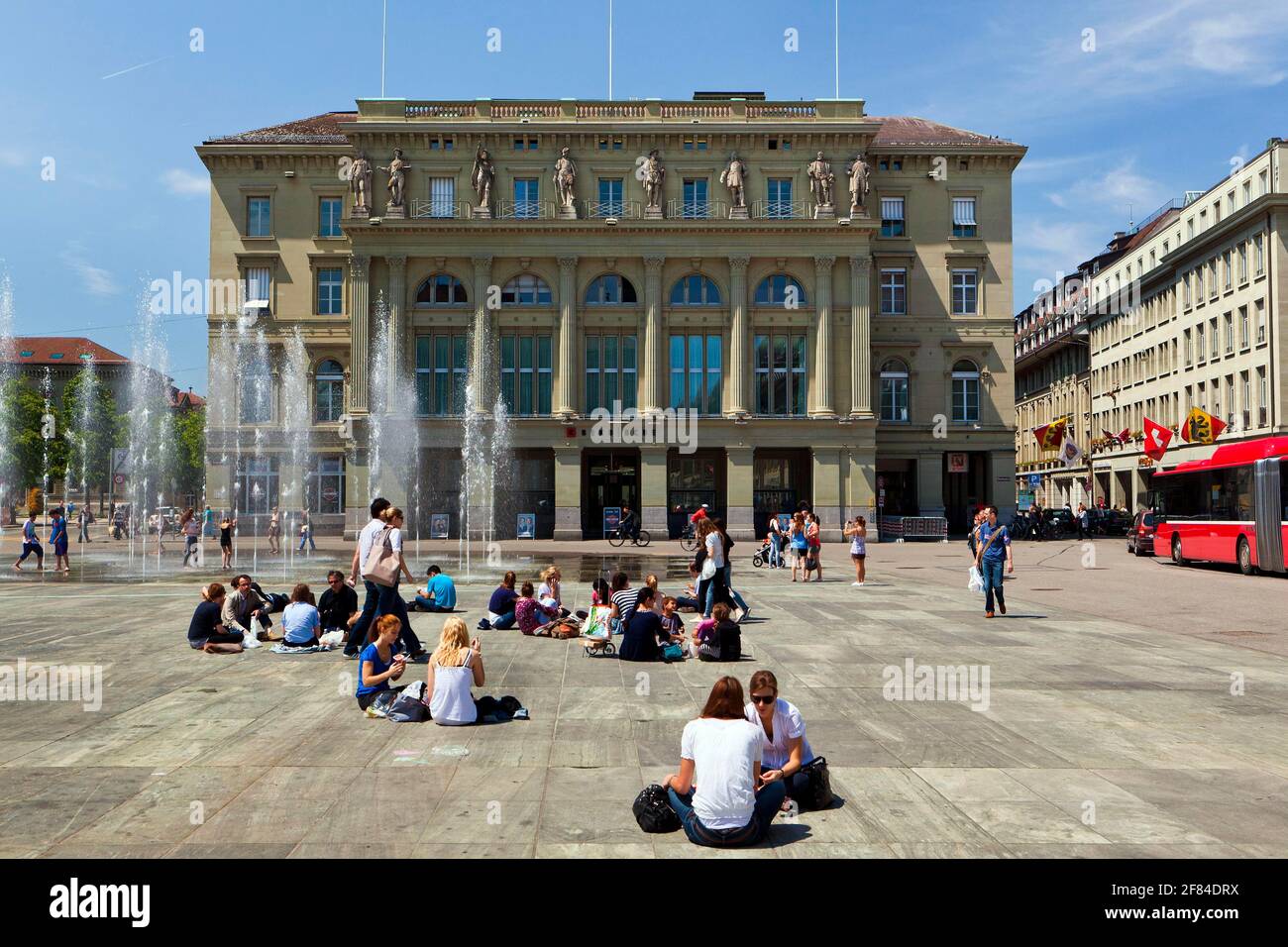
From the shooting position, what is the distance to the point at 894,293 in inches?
2191

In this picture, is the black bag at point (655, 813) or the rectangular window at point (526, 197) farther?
the rectangular window at point (526, 197)

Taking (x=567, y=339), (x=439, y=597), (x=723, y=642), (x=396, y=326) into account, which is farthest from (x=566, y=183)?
(x=723, y=642)

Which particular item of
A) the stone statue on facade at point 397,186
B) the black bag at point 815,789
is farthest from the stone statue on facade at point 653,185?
the black bag at point 815,789

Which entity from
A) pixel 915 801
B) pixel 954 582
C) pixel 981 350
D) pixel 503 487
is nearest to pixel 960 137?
pixel 981 350

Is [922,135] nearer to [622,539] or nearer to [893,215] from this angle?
[893,215]

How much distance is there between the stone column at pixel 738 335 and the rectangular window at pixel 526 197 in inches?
423

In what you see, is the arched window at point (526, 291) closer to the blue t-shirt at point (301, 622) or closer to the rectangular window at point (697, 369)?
the rectangular window at point (697, 369)

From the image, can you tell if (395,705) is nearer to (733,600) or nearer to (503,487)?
(733,600)

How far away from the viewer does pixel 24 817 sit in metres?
6.58

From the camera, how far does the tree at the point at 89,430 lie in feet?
286

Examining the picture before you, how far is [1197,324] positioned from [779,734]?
2666 inches

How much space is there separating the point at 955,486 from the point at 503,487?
2627 cm

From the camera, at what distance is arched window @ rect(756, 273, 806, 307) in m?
51.6

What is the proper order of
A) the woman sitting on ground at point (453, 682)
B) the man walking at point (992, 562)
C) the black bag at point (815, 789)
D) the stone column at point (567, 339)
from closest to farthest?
the black bag at point (815, 789)
the woman sitting on ground at point (453, 682)
the man walking at point (992, 562)
the stone column at point (567, 339)
